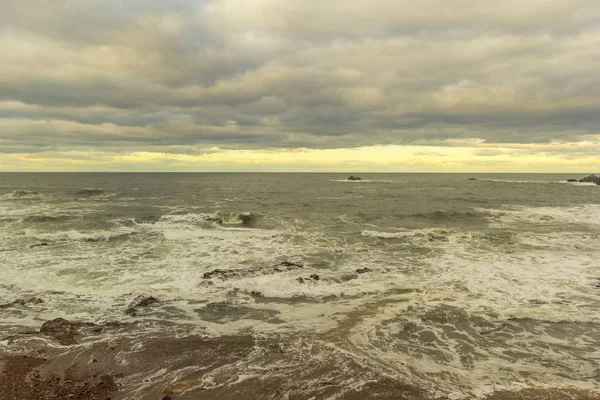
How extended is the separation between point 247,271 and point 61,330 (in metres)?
7.32

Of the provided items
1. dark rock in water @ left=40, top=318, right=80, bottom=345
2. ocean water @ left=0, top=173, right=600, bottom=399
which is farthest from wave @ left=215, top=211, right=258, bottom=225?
dark rock in water @ left=40, top=318, right=80, bottom=345

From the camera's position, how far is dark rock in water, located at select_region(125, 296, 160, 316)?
37.1 ft

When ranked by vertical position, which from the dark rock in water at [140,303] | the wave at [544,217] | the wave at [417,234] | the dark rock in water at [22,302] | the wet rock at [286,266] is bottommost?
the dark rock in water at [22,302]

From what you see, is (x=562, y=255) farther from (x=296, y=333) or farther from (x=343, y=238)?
(x=296, y=333)

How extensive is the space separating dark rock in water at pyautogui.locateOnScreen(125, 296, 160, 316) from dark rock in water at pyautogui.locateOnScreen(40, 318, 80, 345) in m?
1.53

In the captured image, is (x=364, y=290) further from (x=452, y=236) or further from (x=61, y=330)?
(x=452, y=236)

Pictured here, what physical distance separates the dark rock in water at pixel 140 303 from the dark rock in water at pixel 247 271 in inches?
114

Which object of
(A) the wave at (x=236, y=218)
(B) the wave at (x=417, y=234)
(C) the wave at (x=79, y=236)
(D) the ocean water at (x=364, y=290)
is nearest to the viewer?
(D) the ocean water at (x=364, y=290)

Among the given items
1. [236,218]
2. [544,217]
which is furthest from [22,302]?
[544,217]

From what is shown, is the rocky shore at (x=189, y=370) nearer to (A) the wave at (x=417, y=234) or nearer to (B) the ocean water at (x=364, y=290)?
(B) the ocean water at (x=364, y=290)

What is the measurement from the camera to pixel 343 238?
23594 mm

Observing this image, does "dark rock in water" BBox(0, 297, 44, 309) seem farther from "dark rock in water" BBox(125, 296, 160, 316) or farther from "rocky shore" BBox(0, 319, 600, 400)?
"dark rock in water" BBox(125, 296, 160, 316)

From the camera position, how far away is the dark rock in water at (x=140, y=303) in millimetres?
11312

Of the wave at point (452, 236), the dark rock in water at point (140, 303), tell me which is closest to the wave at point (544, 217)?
the wave at point (452, 236)
